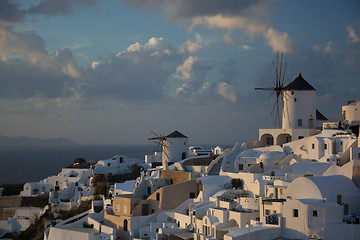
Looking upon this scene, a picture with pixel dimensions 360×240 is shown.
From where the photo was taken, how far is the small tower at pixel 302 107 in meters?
40.5

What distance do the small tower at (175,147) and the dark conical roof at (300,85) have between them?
10541mm

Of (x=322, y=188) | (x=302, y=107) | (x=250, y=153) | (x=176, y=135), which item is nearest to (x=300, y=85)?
(x=302, y=107)

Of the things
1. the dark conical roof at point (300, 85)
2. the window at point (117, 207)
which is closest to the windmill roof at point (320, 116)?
the dark conical roof at point (300, 85)

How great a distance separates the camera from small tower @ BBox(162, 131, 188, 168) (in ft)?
153

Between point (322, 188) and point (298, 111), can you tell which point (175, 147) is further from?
point (322, 188)

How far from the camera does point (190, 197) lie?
111ft

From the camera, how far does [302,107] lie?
133 ft

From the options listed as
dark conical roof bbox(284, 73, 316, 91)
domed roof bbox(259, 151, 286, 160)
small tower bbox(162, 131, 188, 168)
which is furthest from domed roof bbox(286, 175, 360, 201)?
small tower bbox(162, 131, 188, 168)

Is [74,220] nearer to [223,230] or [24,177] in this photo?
[223,230]

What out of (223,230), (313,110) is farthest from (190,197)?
(313,110)

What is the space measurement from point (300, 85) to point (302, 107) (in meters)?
1.68

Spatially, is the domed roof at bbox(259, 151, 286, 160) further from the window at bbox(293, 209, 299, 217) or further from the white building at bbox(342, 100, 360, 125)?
the window at bbox(293, 209, 299, 217)

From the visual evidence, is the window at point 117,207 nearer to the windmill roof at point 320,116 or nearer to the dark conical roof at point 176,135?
the dark conical roof at point 176,135

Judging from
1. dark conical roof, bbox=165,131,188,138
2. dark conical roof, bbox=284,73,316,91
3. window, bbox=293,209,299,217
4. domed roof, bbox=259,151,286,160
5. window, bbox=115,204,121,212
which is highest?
dark conical roof, bbox=284,73,316,91
